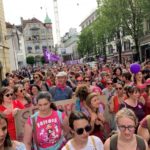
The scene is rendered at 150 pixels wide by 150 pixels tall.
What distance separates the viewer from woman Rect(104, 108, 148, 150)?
3.34 metres

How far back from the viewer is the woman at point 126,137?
132 inches

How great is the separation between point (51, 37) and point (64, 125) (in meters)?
135

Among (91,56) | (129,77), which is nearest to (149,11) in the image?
(129,77)

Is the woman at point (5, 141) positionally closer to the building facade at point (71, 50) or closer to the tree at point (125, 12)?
the tree at point (125, 12)

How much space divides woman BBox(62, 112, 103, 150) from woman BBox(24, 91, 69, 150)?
86cm

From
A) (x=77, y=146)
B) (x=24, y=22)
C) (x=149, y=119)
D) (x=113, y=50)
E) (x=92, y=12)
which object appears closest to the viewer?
(x=77, y=146)

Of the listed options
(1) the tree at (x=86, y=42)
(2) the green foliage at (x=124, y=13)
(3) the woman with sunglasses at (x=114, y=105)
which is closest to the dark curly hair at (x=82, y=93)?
(3) the woman with sunglasses at (x=114, y=105)

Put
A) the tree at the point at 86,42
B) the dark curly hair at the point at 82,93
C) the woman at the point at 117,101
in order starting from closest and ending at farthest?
the dark curly hair at the point at 82,93, the woman at the point at 117,101, the tree at the point at 86,42

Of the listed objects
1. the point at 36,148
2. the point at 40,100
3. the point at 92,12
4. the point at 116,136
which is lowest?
the point at 36,148

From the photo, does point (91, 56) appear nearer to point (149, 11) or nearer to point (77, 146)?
point (149, 11)

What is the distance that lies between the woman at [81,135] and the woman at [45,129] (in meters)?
0.86

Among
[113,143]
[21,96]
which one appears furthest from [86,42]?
[113,143]

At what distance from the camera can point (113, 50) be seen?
250 ft

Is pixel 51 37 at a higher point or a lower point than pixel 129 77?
higher
